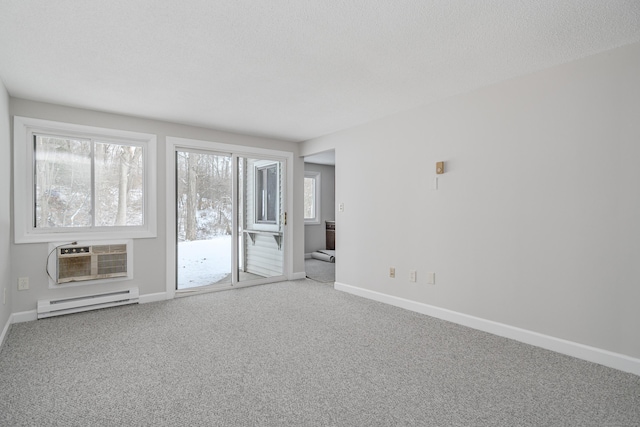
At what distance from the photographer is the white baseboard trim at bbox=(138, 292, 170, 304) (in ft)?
13.5

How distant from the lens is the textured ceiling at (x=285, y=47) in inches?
77.2

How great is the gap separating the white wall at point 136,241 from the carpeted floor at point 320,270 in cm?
70

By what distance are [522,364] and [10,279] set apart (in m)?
4.65

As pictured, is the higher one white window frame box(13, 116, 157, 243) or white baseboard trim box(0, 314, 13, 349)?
white window frame box(13, 116, 157, 243)

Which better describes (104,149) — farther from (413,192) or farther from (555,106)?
(555,106)

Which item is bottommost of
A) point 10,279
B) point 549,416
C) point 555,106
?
point 549,416

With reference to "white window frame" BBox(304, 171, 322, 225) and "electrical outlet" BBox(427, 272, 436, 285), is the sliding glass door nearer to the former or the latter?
"electrical outlet" BBox(427, 272, 436, 285)

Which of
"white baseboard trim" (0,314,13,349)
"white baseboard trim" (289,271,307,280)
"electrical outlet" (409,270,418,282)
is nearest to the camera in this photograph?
"white baseboard trim" (0,314,13,349)

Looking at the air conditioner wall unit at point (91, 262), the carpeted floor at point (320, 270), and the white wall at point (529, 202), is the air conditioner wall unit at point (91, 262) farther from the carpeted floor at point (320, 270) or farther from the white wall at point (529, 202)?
the white wall at point (529, 202)

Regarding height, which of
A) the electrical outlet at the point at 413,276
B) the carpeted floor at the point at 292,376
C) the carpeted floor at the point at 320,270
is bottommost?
the carpeted floor at the point at 292,376

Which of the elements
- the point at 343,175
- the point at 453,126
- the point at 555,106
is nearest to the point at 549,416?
the point at 555,106

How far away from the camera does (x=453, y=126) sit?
11.3ft

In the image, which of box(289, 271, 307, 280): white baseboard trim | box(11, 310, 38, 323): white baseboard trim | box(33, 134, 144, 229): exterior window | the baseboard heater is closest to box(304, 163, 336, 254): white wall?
box(289, 271, 307, 280): white baseboard trim

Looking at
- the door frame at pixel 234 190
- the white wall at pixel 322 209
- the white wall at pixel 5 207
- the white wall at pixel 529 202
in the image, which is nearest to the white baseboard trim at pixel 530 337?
the white wall at pixel 529 202
